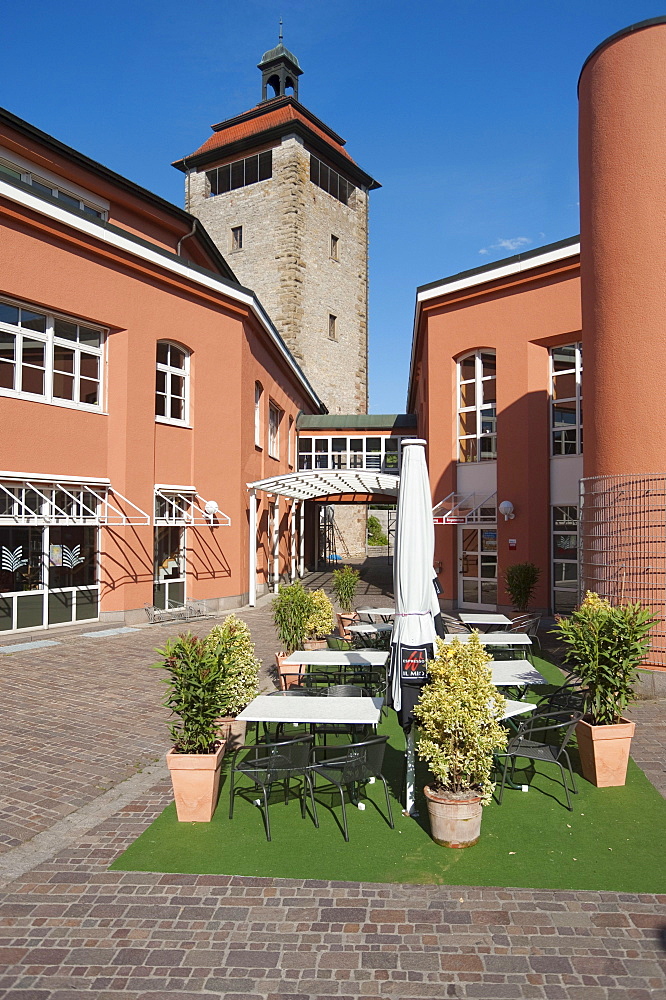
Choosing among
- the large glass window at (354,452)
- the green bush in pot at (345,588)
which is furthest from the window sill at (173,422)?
the large glass window at (354,452)

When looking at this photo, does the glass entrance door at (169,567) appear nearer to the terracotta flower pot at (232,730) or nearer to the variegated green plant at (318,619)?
the variegated green plant at (318,619)

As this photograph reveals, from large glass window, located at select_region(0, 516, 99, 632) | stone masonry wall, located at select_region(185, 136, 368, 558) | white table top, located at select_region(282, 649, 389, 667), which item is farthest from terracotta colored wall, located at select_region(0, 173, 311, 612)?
stone masonry wall, located at select_region(185, 136, 368, 558)

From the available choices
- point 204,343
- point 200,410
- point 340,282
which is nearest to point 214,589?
point 200,410

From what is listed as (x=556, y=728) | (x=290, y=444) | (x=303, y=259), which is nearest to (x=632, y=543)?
(x=556, y=728)

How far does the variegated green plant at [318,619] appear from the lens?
32.2ft

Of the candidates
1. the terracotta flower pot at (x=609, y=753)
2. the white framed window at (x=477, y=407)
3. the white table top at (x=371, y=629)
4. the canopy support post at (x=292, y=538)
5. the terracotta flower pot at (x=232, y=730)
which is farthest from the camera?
the canopy support post at (x=292, y=538)

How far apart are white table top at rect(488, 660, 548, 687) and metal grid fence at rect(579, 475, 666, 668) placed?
2741 mm

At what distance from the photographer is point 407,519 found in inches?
230

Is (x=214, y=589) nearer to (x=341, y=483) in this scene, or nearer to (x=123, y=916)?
(x=341, y=483)

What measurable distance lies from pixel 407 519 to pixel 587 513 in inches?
237

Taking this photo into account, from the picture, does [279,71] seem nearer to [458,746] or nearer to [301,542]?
[301,542]

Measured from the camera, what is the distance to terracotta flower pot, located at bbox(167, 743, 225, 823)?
5.14m

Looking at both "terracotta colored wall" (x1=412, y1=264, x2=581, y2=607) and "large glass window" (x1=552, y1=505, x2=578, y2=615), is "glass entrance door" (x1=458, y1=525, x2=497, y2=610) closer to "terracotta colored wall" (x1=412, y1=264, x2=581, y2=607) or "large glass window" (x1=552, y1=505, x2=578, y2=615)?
"terracotta colored wall" (x1=412, y1=264, x2=581, y2=607)

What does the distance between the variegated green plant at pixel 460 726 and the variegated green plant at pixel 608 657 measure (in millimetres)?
1480
